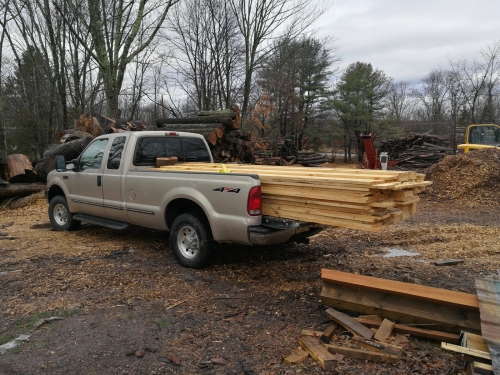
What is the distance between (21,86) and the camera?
68.9 feet

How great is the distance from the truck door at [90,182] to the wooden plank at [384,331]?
5100mm

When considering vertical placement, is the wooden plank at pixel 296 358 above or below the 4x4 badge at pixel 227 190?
below

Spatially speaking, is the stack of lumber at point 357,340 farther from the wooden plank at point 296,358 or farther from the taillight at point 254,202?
the taillight at point 254,202

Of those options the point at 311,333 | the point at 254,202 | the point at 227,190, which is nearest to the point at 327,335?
the point at 311,333

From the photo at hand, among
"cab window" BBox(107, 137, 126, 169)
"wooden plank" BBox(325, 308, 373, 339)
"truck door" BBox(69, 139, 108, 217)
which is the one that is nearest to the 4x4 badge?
"wooden plank" BBox(325, 308, 373, 339)

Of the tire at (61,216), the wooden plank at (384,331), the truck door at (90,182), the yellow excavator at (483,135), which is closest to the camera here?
the wooden plank at (384,331)

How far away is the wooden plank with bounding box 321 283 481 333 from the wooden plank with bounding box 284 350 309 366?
802mm

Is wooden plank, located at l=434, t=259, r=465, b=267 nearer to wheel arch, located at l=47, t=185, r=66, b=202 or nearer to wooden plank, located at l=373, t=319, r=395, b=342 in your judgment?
wooden plank, located at l=373, t=319, r=395, b=342

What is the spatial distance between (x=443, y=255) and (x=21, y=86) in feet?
74.1

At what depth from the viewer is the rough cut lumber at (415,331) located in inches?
126

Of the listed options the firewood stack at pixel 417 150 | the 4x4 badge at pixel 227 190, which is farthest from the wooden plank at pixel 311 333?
the firewood stack at pixel 417 150

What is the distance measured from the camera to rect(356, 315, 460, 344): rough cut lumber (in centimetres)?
319

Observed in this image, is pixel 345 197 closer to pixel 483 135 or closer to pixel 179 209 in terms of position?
pixel 179 209

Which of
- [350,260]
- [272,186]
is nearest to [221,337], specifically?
[272,186]
